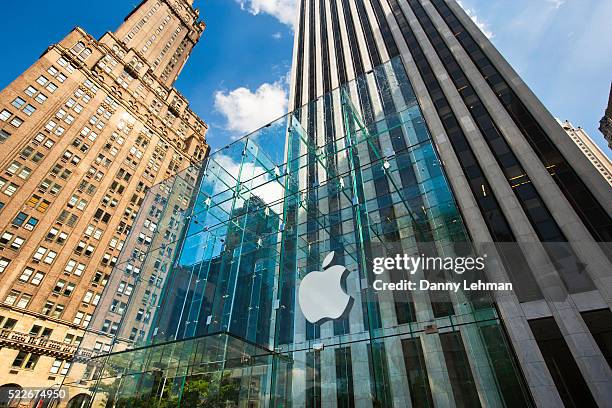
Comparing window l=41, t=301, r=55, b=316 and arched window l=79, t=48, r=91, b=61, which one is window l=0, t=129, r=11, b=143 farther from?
arched window l=79, t=48, r=91, b=61

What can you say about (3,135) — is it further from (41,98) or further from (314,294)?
(314,294)

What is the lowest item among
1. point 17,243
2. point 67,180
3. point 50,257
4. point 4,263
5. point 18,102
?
point 4,263

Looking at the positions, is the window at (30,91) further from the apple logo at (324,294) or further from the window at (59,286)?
the apple logo at (324,294)

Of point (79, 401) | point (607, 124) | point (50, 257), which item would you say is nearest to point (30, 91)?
point (50, 257)

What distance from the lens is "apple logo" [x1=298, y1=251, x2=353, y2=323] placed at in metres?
13.1

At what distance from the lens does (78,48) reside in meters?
58.7

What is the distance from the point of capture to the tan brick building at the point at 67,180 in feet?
129

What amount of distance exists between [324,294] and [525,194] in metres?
16.0

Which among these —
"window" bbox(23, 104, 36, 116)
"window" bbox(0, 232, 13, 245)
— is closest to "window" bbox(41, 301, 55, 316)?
"window" bbox(0, 232, 13, 245)

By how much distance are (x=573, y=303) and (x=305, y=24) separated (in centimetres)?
6017

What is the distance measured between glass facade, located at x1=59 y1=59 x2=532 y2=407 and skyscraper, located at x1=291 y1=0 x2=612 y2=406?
2671 millimetres

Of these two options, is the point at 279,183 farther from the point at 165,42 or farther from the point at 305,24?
the point at 165,42

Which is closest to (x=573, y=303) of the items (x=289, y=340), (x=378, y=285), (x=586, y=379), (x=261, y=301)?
(x=586, y=379)

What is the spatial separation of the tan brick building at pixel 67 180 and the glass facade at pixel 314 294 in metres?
26.8
